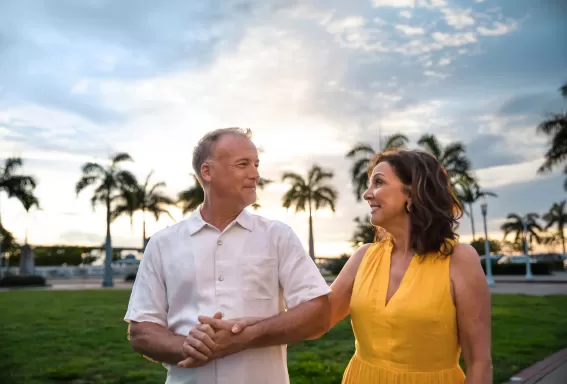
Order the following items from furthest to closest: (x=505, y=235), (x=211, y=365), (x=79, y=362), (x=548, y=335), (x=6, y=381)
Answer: (x=505, y=235) → (x=548, y=335) → (x=79, y=362) → (x=6, y=381) → (x=211, y=365)

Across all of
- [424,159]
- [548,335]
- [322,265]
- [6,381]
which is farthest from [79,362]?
[322,265]

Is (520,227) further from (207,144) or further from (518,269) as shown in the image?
(207,144)

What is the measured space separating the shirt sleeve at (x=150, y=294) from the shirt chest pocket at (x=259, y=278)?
448mm

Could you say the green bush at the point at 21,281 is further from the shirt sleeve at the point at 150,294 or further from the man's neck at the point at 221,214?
the man's neck at the point at 221,214

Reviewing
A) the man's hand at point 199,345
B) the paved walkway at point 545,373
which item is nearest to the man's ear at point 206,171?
the man's hand at point 199,345

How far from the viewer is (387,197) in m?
2.81

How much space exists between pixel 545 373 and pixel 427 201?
5.92m

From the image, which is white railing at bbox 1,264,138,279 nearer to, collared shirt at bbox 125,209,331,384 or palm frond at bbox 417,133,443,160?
palm frond at bbox 417,133,443,160

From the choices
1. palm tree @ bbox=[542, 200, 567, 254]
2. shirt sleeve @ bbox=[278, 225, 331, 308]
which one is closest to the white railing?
shirt sleeve @ bbox=[278, 225, 331, 308]

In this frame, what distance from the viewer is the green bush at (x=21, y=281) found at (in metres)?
38.6

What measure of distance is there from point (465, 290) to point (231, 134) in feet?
4.65

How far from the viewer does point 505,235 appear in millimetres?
103500

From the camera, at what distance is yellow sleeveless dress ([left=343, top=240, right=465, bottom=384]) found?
2609mm

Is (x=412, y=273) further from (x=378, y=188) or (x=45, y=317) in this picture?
(x=45, y=317)
